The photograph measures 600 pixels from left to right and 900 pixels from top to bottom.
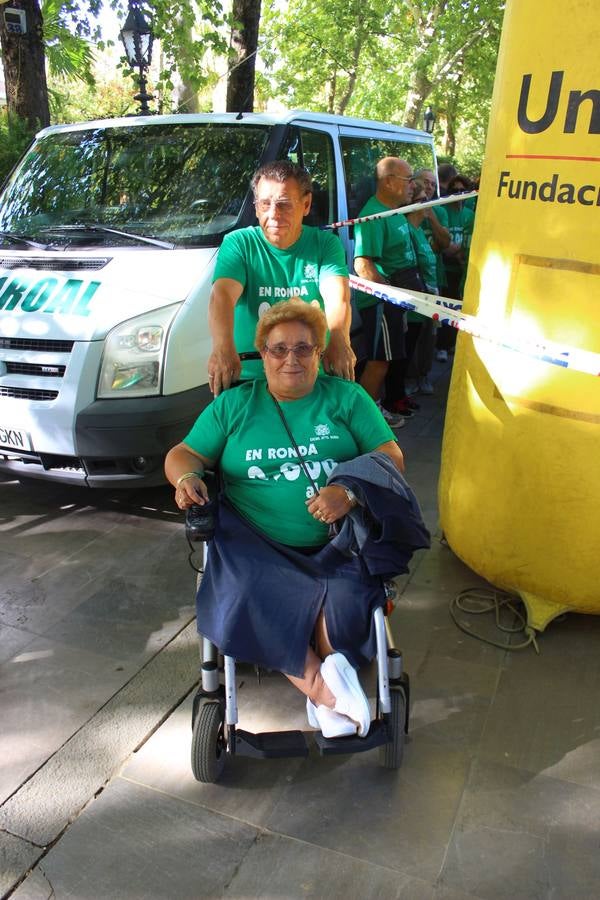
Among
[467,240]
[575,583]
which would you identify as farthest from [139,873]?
[467,240]

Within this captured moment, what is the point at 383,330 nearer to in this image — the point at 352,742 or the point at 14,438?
the point at 14,438

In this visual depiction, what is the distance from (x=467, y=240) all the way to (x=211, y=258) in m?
4.78

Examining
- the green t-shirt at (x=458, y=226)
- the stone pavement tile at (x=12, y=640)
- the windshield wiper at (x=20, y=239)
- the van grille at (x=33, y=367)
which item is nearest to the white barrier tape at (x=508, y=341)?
the van grille at (x=33, y=367)

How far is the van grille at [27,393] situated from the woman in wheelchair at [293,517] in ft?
4.73

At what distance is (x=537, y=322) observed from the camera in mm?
2723

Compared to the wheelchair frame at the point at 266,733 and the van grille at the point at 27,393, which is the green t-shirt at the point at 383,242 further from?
the wheelchair frame at the point at 266,733

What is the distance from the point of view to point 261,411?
7.75 feet

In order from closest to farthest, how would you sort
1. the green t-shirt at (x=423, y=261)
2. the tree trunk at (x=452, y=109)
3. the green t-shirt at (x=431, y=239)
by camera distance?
the green t-shirt at (x=423, y=261) → the green t-shirt at (x=431, y=239) → the tree trunk at (x=452, y=109)

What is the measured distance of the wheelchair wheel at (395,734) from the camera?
2197mm

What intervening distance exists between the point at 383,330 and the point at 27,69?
5142 millimetres

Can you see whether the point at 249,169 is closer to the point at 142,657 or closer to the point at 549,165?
the point at 549,165

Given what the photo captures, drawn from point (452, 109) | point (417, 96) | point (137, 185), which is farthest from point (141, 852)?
point (452, 109)

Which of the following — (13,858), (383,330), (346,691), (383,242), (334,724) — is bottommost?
(13,858)

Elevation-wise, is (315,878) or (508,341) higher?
(508,341)
